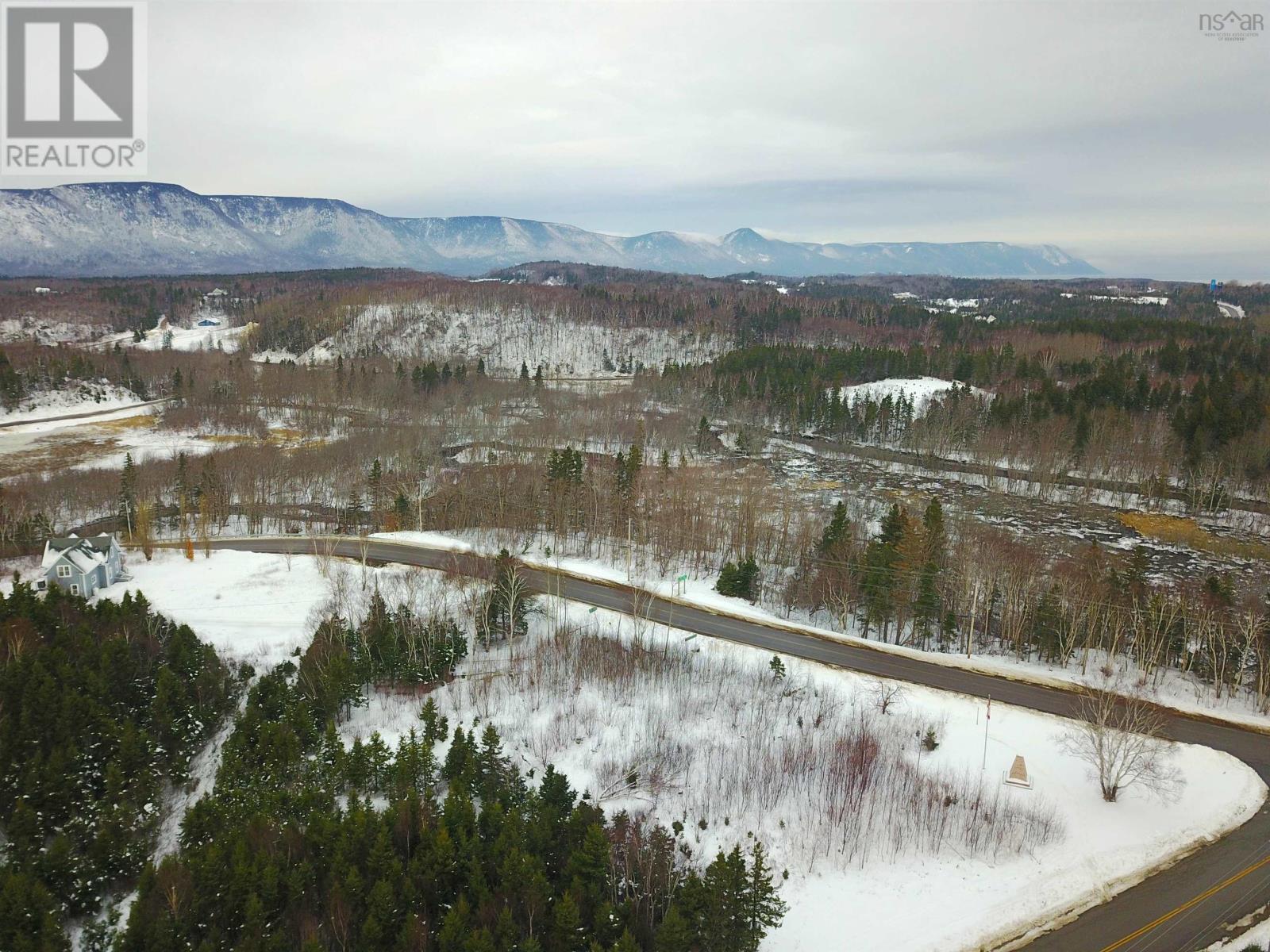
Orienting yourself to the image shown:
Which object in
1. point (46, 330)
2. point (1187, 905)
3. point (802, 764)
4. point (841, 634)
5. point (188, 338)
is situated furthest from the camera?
point (188, 338)

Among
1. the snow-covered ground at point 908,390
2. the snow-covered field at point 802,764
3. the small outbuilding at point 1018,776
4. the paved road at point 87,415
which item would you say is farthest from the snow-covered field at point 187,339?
the small outbuilding at point 1018,776

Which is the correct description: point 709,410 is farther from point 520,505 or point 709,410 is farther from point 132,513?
point 132,513

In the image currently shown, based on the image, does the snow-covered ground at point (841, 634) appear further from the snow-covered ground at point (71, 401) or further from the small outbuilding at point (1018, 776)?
the snow-covered ground at point (71, 401)

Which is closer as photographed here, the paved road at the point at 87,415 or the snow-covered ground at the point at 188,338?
the paved road at the point at 87,415

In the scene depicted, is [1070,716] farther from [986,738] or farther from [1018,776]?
[1018,776]

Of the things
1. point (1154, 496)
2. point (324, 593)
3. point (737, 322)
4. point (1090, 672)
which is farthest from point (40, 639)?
point (737, 322)

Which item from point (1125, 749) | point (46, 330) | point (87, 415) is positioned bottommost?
point (1125, 749)

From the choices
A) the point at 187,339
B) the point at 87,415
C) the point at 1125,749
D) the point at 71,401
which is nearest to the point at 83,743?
the point at 1125,749
